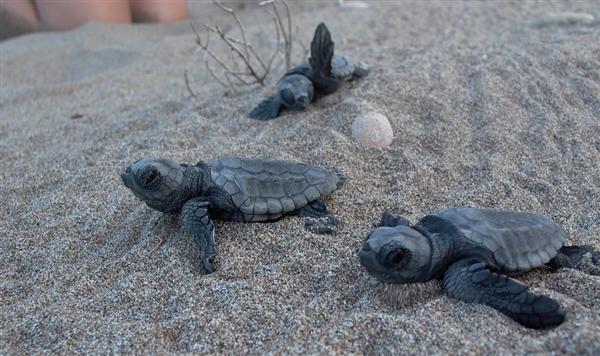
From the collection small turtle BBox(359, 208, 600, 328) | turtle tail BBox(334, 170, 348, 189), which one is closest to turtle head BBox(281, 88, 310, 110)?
turtle tail BBox(334, 170, 348, 189)

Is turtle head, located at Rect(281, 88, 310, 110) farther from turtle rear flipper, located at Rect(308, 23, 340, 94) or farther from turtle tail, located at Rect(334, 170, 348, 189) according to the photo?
turtle tail, located at Rect(334, 170, 348, 189)

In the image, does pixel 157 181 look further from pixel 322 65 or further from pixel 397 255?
pixel 322 65

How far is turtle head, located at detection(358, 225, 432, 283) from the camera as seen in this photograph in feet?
5.25

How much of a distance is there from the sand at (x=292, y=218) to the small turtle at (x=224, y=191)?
9 cm

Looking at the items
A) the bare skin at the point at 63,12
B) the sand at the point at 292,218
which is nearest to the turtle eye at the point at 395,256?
the sand at the point at 292,218

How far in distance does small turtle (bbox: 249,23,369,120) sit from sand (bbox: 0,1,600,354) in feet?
0.44

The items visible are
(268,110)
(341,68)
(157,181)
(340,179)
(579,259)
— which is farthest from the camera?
(341,68)

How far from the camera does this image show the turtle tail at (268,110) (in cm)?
330

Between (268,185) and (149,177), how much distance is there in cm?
51

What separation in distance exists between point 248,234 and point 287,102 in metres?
1.41

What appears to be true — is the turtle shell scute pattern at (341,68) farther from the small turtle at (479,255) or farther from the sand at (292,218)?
the small turtle at (479,255)

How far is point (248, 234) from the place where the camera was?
6.89ft

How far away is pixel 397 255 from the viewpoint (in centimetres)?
160

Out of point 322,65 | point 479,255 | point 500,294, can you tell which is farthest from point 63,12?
point 500,294
